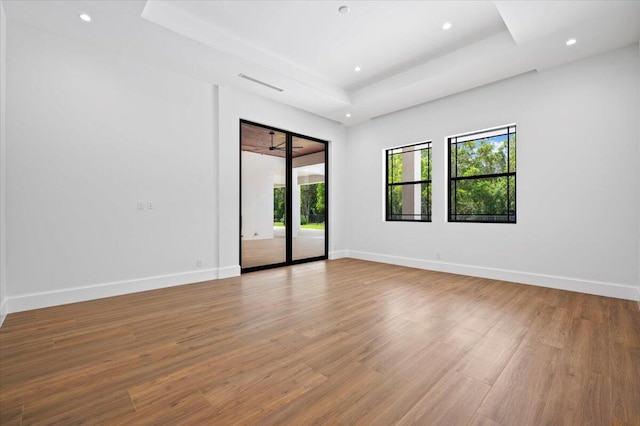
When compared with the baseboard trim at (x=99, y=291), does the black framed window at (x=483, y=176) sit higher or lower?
higher

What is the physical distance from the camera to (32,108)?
335cm

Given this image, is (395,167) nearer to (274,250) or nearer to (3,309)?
(274,250)

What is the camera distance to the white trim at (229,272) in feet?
15.9

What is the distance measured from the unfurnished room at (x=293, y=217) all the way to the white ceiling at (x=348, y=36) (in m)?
0.03

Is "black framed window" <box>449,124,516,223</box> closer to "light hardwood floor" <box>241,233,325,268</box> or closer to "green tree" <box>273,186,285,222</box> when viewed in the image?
"light hardwood floor" <box>241,233,325,268</box>

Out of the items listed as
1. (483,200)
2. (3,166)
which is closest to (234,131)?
(3,166)

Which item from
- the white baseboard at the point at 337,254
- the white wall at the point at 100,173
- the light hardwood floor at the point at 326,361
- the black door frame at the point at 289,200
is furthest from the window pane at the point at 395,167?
the white wall at the point at 100,173

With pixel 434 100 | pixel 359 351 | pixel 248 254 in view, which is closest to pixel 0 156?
pixel 248 254

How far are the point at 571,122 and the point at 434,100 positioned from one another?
2134 mm

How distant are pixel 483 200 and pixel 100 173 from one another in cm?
574

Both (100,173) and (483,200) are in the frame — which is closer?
(100,173)

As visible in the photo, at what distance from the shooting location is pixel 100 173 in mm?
3773

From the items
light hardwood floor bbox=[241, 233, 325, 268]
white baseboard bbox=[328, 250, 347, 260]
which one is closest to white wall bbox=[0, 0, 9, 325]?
Result: light hardwood floor bbox=[241, 233, 325, 268]

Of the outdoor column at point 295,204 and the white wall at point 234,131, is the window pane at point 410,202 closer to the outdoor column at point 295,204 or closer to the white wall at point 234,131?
the outdoor column at point 295,204
